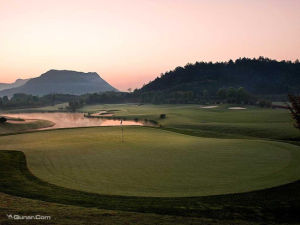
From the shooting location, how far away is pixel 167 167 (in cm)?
2248

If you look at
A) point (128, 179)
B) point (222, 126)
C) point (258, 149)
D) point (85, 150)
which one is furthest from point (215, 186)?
point (222, 126)

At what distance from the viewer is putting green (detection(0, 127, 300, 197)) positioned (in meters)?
17.8

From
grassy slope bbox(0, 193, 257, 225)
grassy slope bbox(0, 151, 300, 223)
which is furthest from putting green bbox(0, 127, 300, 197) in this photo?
grassy slope bbox(0, 193, 257, 225)

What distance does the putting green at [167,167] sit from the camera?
17.8 metres

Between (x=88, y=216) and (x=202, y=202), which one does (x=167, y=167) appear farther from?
(x=88, y=216)

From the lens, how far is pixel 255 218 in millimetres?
13602

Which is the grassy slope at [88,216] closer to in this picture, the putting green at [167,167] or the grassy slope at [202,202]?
the grassy slope at [202,202]


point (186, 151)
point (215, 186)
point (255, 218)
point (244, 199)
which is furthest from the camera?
point (186, 151)

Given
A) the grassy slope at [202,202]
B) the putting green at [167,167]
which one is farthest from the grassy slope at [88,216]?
the putting green at [167,167]

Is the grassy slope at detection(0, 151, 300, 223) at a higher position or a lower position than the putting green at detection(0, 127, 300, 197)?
lower

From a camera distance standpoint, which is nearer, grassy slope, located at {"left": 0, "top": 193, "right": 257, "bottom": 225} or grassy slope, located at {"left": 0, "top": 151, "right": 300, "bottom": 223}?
grassy slope, located at {"left": 0, "top": 193, "right": 257, "bottom": 225}

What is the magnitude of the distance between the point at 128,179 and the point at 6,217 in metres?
9.22

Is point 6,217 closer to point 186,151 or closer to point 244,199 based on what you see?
point 244,199

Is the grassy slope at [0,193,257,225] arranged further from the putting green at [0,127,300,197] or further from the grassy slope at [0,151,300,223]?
the putting green at [0,127,300,197]
